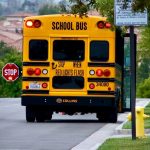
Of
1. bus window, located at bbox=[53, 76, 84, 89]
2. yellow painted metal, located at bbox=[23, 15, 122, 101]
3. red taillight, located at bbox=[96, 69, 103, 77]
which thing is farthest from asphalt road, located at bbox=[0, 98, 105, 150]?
red taillight, located at bbox=[96, 69, 103, 77]

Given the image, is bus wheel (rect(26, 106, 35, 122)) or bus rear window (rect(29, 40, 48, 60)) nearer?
bus rear window (rect(29, 40, 48, 60))

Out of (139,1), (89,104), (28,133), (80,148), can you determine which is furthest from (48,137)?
(139,1)

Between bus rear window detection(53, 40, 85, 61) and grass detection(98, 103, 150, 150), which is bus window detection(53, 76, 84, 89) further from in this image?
grass detection(98, 103, 150, 150)

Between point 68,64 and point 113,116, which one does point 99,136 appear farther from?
point 113,116

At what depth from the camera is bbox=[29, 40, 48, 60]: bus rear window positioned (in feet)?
85.6

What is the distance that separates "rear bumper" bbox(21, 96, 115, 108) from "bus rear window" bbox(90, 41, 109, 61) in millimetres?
1242

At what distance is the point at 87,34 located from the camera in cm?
2612

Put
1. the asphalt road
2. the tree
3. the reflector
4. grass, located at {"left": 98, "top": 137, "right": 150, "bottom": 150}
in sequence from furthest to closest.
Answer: the reflector
the asphalt road
grass, located at {"left": 98, "top": 137, "right": 150, "bottom": 150}
the tree

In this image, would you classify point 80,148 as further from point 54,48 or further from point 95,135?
point 54,48

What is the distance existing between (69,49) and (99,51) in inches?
37.1

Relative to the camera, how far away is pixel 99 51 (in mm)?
26078

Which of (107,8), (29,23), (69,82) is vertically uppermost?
(29,23)

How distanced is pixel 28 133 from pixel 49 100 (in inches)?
180

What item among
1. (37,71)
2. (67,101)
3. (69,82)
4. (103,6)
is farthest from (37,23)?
(103,6)
